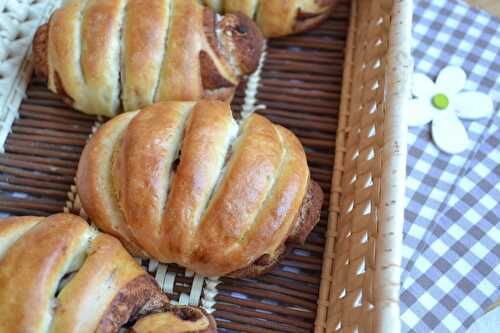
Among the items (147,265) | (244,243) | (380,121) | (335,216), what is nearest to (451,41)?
(380,121)

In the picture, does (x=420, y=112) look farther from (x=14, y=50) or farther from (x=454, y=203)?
(x=14, y=50)

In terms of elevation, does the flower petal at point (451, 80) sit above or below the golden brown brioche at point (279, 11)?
below

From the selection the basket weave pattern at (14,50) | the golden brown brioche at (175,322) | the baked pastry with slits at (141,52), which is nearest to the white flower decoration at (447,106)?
the baked pastry with slits at (141,52)

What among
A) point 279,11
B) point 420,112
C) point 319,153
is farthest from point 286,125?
point 420,112

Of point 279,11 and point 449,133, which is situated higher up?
point 279,11

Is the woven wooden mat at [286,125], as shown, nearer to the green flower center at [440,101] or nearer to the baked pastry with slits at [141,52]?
the baked pastry with slits at [141,52]

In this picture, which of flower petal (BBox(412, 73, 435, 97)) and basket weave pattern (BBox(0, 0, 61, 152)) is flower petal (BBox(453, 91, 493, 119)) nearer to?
flower petal (BBox(412, 73, 435, 97))
